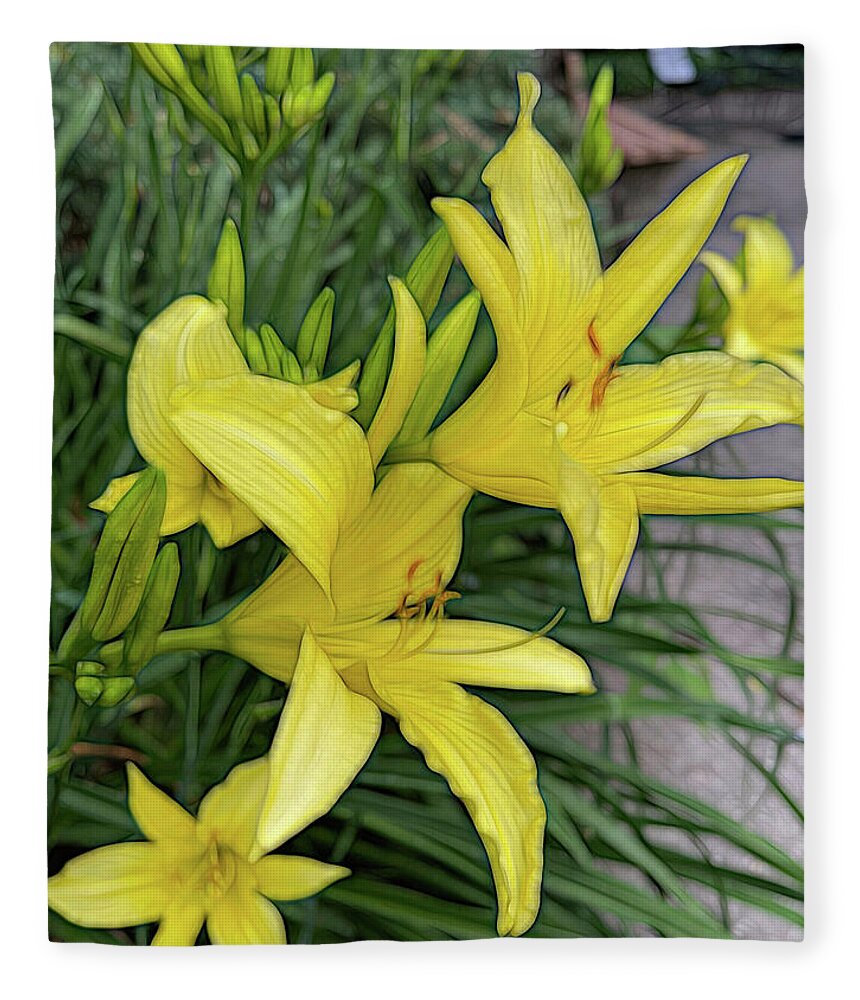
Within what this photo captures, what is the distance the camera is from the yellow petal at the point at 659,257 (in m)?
0.87

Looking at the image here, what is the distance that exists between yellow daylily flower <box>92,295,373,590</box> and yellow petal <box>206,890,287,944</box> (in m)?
0.30

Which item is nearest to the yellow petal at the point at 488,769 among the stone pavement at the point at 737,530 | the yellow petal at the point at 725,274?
the stone pavement at the point at 737,530

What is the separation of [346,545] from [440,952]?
1.34 ft

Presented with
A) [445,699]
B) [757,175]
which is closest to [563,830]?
[445,699]

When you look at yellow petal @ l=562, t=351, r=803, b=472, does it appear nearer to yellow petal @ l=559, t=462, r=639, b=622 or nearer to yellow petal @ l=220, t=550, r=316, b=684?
yellow petal @ l=559, t=462, r=639, b=622

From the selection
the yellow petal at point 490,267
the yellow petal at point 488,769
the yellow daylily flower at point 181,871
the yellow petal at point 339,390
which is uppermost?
the yellow petal at point 490,267

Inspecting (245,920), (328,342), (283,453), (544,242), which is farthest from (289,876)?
(544,242)

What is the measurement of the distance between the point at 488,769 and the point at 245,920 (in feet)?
0.87

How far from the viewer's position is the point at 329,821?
0.86 m

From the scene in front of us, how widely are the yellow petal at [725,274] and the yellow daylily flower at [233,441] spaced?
1.18 ft

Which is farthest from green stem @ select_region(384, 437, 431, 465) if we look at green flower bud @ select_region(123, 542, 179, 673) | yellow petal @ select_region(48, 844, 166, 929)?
yellow petal @ select_region(48, 844, 166, 929)

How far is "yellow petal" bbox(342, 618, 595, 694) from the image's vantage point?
0.85 metres

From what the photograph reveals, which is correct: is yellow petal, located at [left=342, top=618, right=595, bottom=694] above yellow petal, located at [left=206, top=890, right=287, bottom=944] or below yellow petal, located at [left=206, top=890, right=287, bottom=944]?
above

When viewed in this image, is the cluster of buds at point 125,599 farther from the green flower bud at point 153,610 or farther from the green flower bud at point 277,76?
the green flower bud at point 277,76
